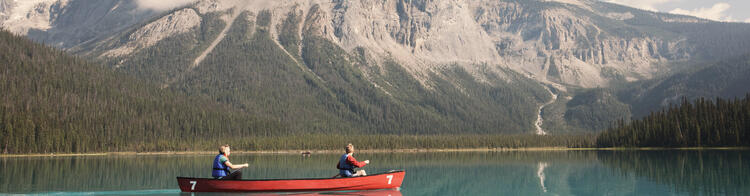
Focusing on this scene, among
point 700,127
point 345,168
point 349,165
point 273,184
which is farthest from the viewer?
point 700,127

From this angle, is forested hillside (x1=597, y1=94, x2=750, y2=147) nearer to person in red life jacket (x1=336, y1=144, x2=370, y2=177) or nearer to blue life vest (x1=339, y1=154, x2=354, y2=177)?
person in red life jacket (x1=336, y1=144, x2=370, y2=177)

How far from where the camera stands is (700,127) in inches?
6152

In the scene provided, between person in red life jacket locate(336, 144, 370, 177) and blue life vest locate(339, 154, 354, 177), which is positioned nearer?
person in red life jacket locate(336, 144, 370, 177)

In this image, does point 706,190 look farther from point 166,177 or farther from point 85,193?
point 166,177

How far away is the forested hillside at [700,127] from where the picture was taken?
14738cm

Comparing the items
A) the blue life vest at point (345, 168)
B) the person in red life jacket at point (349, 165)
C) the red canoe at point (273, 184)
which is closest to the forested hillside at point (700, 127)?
the person in red life jacket at point (349, 165)

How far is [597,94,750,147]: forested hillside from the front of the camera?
147375 millimetres

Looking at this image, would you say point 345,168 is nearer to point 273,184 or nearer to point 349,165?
point 349,165

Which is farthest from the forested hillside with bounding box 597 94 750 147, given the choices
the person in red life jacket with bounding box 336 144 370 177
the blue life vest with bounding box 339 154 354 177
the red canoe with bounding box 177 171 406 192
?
the red canoe with bounding box 177 171 406 192

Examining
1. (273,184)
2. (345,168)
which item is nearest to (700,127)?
(345,168)

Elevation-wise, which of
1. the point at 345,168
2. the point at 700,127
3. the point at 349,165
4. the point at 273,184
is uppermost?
the point at 700,127

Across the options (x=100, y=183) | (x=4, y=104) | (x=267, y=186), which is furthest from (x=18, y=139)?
(x=267, y=186)

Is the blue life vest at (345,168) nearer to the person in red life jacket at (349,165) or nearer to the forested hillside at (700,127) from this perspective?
the person in red life jacket at (349,165)

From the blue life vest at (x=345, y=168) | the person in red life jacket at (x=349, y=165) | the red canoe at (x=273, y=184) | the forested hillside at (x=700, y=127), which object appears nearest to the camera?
the red canoe at (x=273, y=184)
